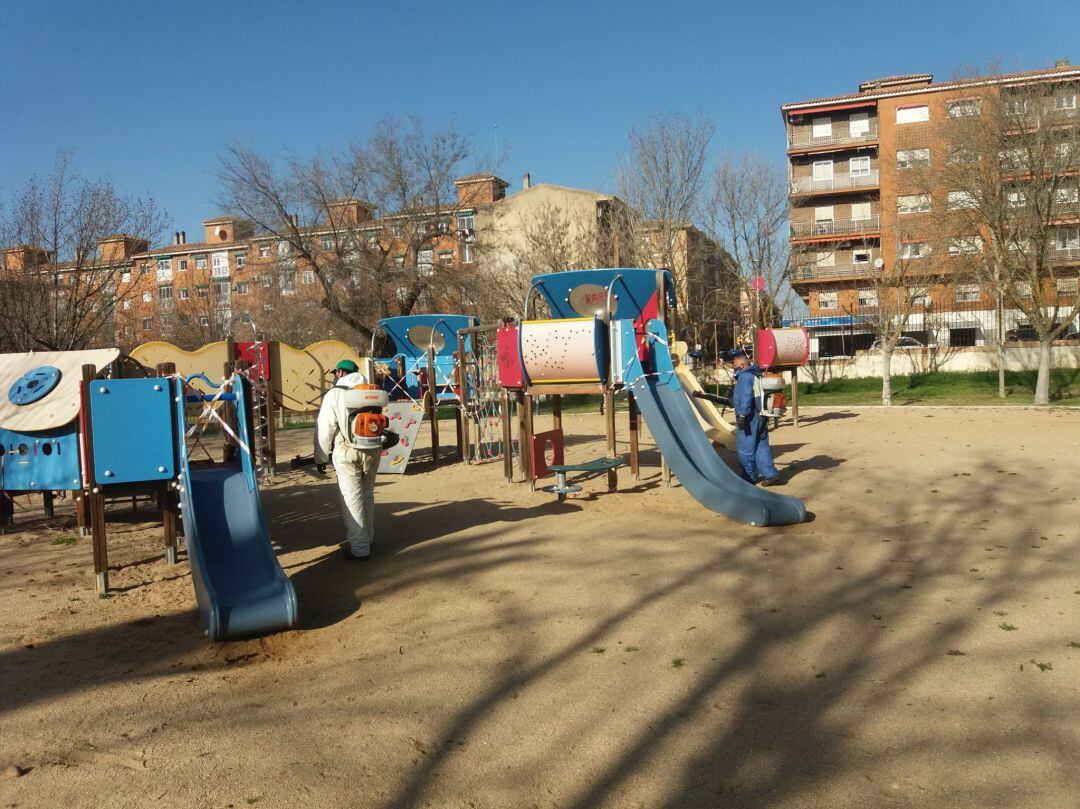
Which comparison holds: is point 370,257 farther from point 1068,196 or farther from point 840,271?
point 840,271

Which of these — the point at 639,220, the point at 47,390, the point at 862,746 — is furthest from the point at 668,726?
the point at 639,220

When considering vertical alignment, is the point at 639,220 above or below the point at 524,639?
above

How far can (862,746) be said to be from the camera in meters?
3.99

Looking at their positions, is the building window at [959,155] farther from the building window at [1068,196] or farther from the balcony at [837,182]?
the balcony at [837,182]

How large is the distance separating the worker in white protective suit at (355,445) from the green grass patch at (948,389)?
72.2ft

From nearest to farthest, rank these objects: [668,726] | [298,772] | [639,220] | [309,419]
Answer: [298,772] → [668,726] → [639,220] → [309,419]

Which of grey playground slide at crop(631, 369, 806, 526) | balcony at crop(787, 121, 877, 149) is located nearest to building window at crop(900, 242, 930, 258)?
balcony at crop(787, 121, 877, 149)

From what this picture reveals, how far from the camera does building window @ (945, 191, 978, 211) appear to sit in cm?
2827

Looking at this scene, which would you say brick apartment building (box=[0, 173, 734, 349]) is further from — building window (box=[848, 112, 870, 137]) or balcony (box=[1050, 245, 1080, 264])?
building window (box=[848, 112, 870, 137])

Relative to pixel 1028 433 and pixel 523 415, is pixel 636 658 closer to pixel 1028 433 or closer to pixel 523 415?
pixel 523 415

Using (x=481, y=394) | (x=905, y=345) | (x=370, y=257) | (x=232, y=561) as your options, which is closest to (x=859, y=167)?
(x=905, y=345)

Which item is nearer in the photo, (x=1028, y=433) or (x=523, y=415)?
(x=523, y=415)

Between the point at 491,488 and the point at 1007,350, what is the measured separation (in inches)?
1190

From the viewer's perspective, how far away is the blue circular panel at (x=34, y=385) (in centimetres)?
850
